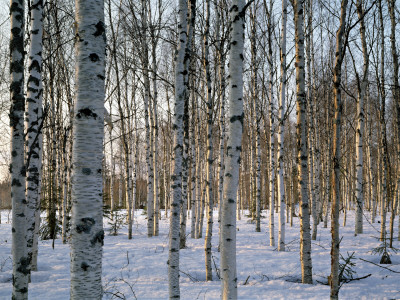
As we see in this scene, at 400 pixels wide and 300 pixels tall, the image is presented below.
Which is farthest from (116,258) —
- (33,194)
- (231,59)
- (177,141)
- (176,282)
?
(231,59)

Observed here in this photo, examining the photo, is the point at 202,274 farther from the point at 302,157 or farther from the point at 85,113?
the point at 85,113

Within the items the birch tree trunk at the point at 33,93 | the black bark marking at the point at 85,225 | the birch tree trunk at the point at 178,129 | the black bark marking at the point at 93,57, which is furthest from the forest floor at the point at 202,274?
the black bark marking at the point at 93,57

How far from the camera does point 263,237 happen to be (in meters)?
10.5

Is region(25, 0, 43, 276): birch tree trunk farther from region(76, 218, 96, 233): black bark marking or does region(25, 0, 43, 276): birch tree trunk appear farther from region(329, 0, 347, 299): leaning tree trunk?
region(329, 0, 347, 299): leaning tree trunk

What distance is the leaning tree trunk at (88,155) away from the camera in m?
1.94

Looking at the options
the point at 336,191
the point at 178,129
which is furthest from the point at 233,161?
the point at 336,191

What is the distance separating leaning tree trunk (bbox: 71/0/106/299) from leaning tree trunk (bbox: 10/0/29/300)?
48.9 inches

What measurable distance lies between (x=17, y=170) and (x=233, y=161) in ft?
7.26

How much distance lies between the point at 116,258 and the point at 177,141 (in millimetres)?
4629

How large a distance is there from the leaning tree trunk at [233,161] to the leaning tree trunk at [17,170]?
6.61 ft

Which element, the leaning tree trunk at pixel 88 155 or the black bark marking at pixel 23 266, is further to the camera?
the black bark marking at pixel 23 266

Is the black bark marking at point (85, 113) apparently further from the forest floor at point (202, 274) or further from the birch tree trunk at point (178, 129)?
the forest floor at point (202, 274)

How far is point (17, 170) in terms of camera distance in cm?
285

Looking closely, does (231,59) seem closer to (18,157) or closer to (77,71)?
(77,71)
